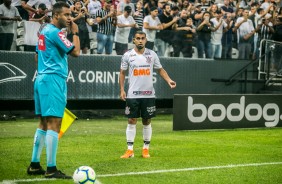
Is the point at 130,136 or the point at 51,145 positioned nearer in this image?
the point at 51,145

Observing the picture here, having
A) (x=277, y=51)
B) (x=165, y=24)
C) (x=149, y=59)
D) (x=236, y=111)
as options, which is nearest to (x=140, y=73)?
(x=149, y=59)

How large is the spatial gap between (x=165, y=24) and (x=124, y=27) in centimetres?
177

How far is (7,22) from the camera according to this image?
55.7 feet

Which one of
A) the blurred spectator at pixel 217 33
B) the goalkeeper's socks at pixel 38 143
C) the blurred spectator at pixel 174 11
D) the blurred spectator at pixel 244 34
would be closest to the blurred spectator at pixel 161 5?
the blurred spectator at pixel 174 11

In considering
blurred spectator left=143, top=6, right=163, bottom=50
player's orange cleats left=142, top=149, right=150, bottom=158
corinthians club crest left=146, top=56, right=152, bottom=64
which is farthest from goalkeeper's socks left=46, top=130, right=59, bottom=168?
blurred spectator left=143, top=6, right=163, bottom=50

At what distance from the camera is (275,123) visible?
16.9m

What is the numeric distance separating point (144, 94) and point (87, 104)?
9549mm

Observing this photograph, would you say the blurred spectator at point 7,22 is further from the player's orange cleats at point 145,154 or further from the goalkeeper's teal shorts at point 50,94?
the goalkeeper's teal shorts at point 50,94

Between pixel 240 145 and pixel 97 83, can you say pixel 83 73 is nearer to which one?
pixel 97 83

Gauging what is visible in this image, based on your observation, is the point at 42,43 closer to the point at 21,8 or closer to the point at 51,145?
the point at 51,145

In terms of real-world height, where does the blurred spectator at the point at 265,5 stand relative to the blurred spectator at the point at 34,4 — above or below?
below

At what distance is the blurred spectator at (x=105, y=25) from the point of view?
18.6m

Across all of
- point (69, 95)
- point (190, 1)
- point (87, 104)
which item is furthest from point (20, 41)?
point (190, 1)

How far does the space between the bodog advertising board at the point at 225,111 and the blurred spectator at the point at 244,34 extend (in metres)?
5.22
